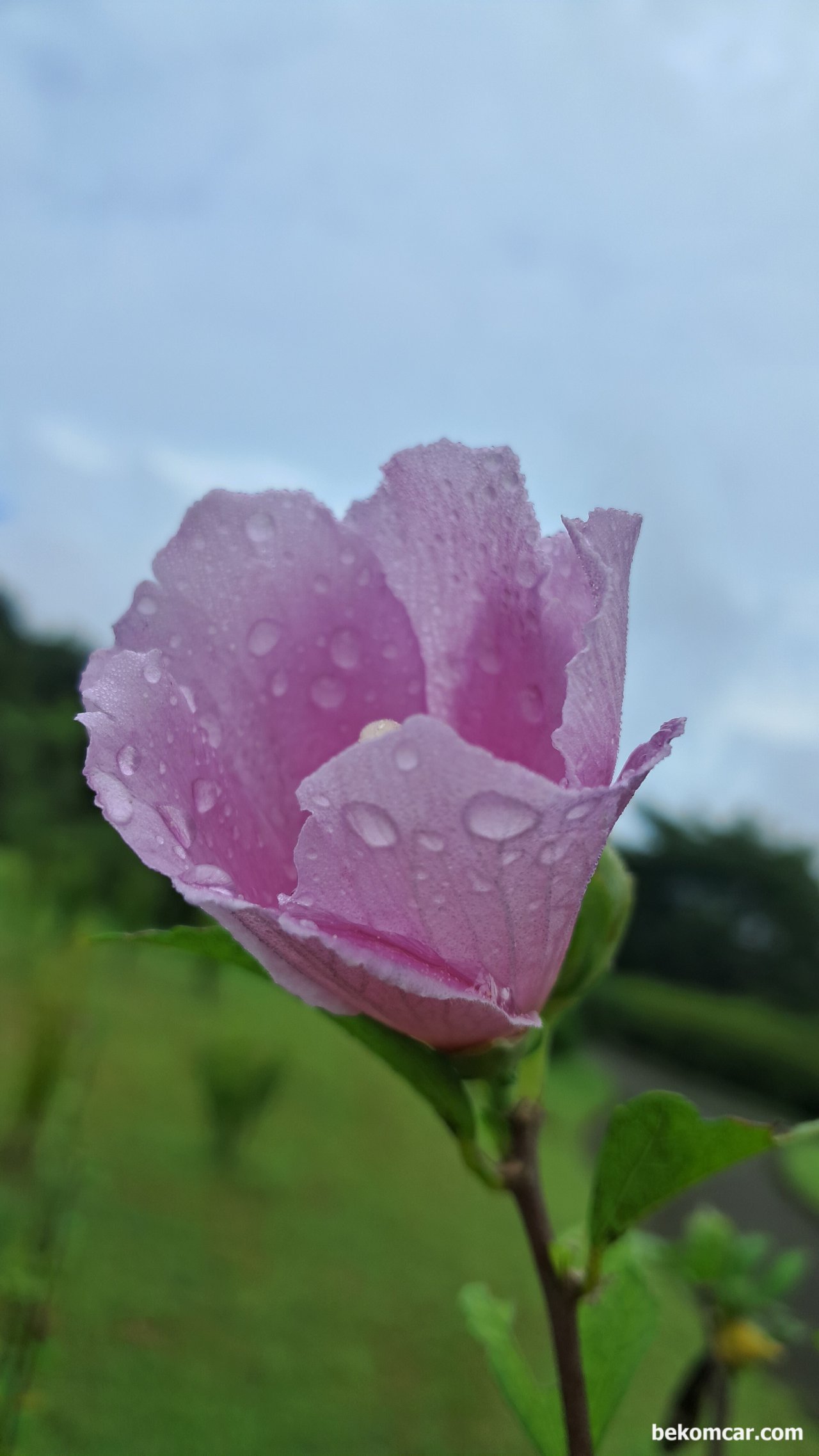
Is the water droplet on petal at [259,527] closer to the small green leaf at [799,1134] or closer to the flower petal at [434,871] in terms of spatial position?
the flower petal at [434,871]

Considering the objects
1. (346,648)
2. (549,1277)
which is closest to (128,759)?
(346,648)

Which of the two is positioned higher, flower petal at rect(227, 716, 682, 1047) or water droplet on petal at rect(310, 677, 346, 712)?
water droplet on petal at rect(310, 677, 346, 712)

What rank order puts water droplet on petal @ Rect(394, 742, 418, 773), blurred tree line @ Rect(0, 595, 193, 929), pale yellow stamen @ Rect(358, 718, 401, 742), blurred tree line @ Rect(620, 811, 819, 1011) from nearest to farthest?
1. water droplet on petal @ Rect(394, 742, 418, 773)
2. pale yellow stamen @ Rect(358, 718, 401, 742)
3. blurred tree line @ Rect(0, 595, 193, 929)
4. blurred tree line @ Rect(620, 811, 819, 1011)

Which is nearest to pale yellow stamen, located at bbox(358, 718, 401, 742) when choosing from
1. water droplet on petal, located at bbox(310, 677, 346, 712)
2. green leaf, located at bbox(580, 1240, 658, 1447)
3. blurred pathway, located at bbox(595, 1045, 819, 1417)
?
water droplet on petal, located at bbox(310, 677, 346, 712)

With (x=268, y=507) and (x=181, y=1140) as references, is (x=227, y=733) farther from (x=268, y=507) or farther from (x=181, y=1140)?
(x=181, y=1140)

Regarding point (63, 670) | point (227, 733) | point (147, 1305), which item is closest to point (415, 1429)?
point (147, 1305)

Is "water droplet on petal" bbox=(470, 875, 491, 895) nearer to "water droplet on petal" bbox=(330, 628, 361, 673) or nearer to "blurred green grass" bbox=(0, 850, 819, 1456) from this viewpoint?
"water droplet on petal" bbox=(330, 628, 361, 673)

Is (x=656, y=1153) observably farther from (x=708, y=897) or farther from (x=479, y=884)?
(x=708, y=897)
